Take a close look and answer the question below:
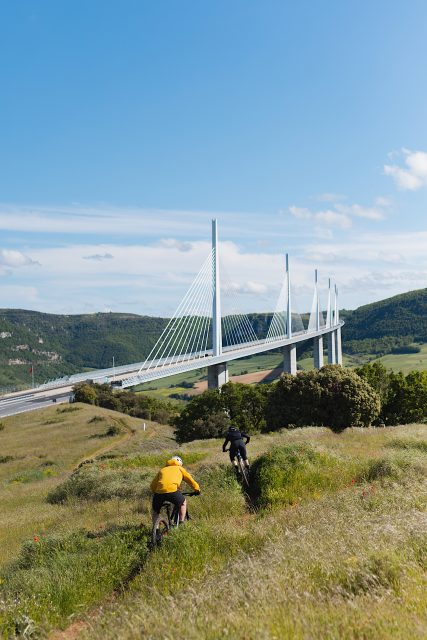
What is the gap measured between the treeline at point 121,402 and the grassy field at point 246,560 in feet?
175

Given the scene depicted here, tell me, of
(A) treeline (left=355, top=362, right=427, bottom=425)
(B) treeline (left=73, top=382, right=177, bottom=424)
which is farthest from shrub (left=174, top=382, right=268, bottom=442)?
(B) treeline (left=73, top=382, right=177, bottom=424)

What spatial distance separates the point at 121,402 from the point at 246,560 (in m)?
70.3

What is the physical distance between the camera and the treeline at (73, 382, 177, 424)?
69.9 meters

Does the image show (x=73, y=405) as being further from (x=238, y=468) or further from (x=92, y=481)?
(x=238, y=468)

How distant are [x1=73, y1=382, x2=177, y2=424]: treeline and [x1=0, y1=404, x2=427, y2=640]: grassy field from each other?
53.2m

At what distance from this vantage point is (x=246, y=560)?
674 cm

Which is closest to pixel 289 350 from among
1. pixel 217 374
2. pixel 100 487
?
pixel 217 374

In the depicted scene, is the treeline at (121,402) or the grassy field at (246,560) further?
the treeline at (121,402)

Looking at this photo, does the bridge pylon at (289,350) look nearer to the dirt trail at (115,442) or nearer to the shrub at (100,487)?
the dirt trail at (115,442)

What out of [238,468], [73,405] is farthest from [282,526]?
[73,405]

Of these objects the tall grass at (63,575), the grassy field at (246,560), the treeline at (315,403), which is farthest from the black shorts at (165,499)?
A: the treeline at (315,403)

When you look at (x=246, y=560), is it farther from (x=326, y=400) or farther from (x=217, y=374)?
(x=217, y=374)

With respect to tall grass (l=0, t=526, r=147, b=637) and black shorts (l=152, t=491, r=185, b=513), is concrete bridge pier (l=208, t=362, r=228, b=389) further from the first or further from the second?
black shorts (l=152, t=491, r=185, b=513)

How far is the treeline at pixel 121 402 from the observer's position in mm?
69875
